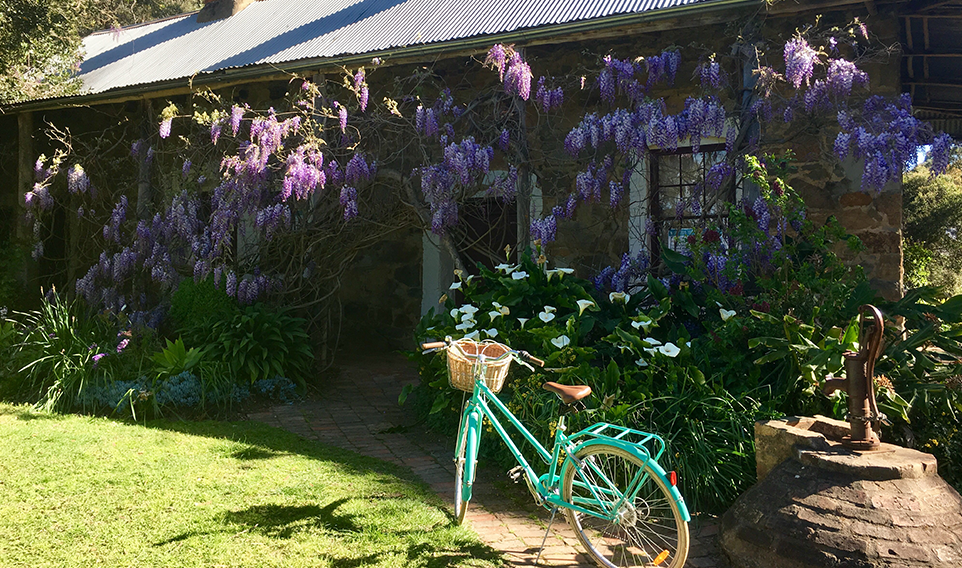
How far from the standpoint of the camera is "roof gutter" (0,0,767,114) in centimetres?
568

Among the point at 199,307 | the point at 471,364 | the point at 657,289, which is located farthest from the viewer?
the point at 199,307

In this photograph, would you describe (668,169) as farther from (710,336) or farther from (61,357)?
(61,357)

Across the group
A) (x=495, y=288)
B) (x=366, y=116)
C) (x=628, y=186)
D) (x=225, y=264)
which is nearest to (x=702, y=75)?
(x=628, y=186)

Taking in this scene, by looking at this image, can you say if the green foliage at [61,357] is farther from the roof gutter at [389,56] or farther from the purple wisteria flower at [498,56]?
the purple wisteria flower at [498,56]

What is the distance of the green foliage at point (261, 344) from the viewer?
247 inches

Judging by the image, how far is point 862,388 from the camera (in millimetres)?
3043

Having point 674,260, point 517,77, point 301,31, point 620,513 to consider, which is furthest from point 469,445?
point 301,31

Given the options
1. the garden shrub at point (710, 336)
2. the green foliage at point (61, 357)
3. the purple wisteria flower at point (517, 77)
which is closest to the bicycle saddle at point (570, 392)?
the garden shrub at point (710, 336)

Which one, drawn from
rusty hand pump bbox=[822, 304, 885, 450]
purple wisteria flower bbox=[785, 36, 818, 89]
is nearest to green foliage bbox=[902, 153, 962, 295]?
purple wisteria flower bbox=[785, 36, 818, 89]

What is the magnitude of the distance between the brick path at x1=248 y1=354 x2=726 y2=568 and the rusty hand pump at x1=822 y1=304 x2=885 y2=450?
2.63ft

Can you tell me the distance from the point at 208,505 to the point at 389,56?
4.49 m

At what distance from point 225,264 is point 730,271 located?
4.61 meters

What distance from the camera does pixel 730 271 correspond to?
5.04m

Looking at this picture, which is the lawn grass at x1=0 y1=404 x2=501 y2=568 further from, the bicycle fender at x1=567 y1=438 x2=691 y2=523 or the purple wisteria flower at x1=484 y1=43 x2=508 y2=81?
the purple wisteria flower at x1=484 y1=43 x2=508 y2=81
